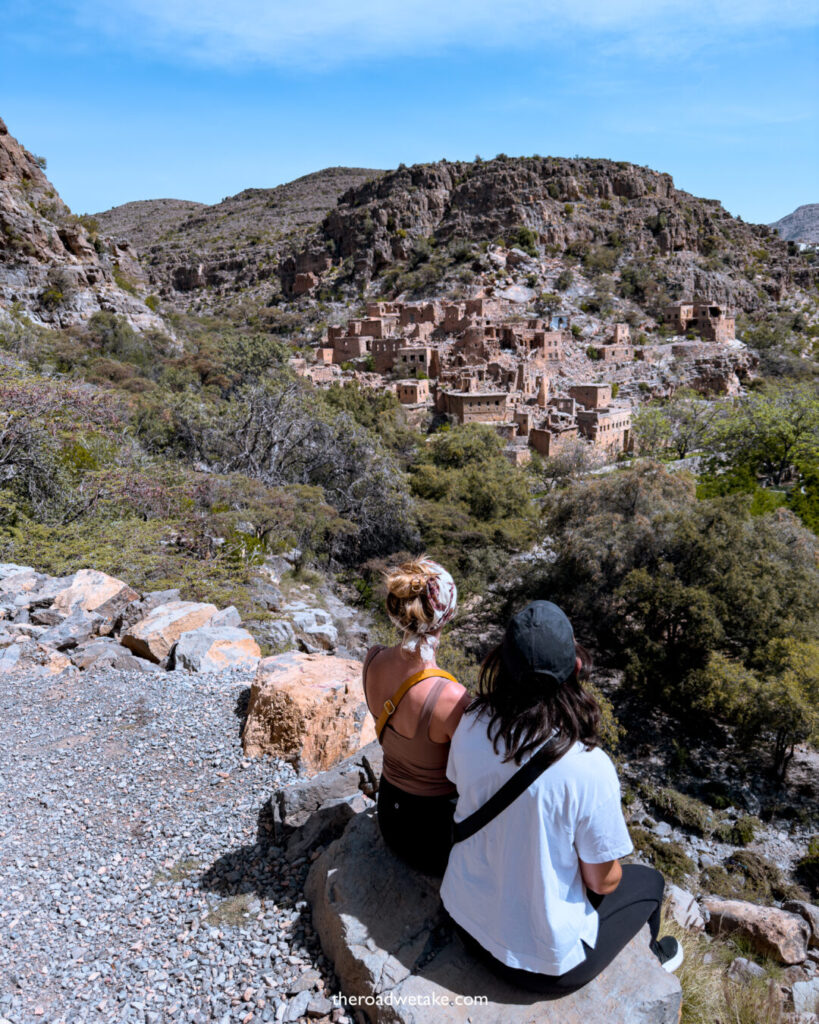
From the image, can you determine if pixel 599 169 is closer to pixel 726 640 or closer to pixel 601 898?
pixel 726 640

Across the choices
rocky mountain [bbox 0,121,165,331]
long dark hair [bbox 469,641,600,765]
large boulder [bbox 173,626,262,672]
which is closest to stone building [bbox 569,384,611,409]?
rocky mountain [bbox 0,121,165,331]

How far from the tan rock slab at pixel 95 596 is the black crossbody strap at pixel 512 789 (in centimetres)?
545

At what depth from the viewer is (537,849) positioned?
183 centimetres

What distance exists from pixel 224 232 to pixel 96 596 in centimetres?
9862

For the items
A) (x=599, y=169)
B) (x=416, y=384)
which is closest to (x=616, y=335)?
(x=416, y=384)

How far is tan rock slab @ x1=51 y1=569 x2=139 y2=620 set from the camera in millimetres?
6414

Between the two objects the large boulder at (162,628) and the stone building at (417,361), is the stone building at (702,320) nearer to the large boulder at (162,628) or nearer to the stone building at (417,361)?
the stone building at (417,361)

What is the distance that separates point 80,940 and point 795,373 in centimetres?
5490

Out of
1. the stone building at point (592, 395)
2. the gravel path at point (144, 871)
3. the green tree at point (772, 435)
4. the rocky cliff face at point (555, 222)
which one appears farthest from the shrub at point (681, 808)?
the rocky cliff face at point (555, 222)

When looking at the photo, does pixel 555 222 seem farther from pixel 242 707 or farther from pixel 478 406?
pixel 242 707

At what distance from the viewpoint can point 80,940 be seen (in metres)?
2.71

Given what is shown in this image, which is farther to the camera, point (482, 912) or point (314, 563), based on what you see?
point (314, 563)

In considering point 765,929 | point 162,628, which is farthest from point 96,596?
point 765,929

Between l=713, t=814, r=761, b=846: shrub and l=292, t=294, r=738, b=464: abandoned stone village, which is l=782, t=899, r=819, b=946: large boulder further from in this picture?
l=292, t=294, r=738, b=464: abandoned stone village
